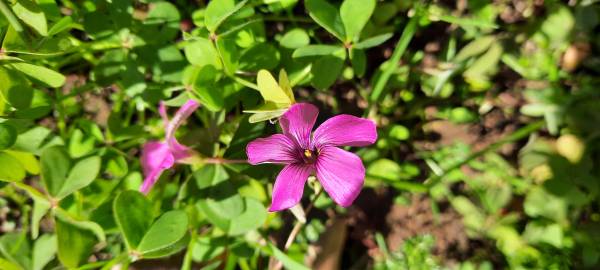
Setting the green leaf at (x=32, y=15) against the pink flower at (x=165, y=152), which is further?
the pink flower at (x=165, y=152)

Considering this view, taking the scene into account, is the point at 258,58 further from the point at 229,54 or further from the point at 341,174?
the point at 341,174

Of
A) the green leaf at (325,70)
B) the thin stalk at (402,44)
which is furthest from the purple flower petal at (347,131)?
the thin stalk at (402,44)

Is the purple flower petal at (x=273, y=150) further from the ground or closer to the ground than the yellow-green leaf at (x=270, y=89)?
closer to the ground

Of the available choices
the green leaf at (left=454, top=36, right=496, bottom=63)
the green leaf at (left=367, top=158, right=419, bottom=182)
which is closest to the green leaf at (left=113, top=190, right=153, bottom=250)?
the green leaf at (left=367, top=158, right=419, bottom=182)

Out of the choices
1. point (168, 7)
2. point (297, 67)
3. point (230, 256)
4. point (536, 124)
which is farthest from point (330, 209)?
point (168, 7)

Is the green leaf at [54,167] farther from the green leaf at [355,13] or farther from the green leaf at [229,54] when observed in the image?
the green leaf at [355,13]

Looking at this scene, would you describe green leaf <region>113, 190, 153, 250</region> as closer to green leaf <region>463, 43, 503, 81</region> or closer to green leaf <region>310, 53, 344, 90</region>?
green leaf <region>310, 53, 344, 90</region>
